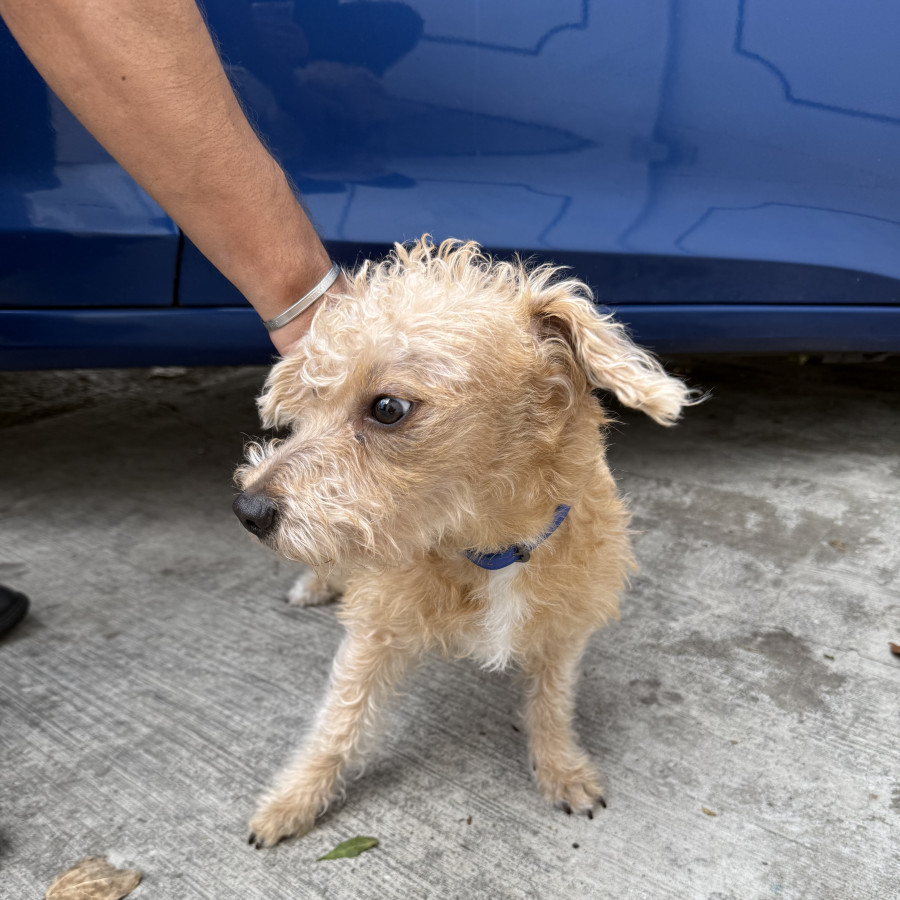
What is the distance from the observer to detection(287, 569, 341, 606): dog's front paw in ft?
9.28

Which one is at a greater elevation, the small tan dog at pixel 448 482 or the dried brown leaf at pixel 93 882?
the small tan dog at pixel 448 482

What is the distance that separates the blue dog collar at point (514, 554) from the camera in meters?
1.82

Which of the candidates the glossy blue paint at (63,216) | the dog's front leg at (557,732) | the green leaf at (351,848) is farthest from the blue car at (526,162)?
the green leaf at (351,848)

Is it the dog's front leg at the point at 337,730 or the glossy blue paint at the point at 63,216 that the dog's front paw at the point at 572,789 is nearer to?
the dog's front leg at the point at 337,730

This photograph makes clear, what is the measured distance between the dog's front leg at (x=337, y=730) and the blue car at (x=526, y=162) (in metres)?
1.37

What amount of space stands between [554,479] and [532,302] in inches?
16.3

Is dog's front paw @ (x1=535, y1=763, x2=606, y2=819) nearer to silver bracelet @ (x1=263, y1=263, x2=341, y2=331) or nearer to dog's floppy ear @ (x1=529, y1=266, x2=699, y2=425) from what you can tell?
dog's floppy ear @ (x1=529, y1=266, x2=699, y2=425)

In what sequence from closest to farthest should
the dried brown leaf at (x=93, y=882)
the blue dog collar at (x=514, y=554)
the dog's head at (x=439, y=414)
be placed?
the dog's head at (x=439, y=414) < the dried brown leaf at (x=93, y=882) < the blue dog collar at (x=514, y=554)

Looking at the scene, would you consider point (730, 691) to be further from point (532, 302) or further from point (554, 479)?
point (532, 302)

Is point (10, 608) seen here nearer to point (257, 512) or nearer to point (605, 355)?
point (257, 512)

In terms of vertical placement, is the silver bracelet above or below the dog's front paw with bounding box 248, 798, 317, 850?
above

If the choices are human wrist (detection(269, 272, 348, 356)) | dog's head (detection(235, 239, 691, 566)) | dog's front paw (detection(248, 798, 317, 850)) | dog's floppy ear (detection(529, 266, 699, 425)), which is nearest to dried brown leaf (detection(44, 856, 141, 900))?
dog's front paw (detection(248, 798, 317, 850))

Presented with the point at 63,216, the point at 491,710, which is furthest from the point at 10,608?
the point at 491,710

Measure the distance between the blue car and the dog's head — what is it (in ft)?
3.47
